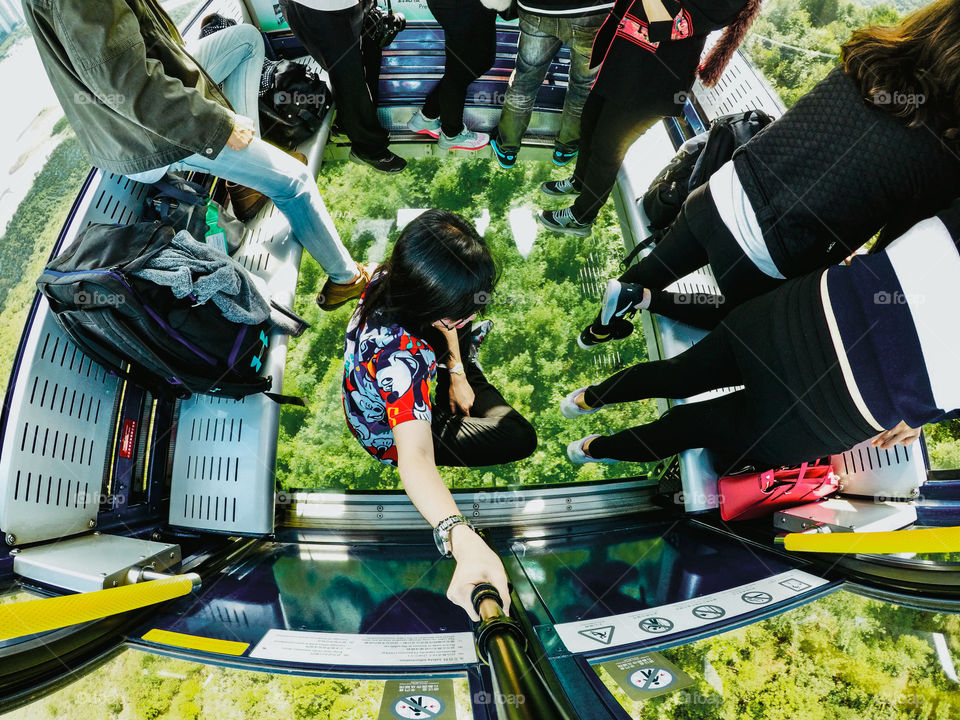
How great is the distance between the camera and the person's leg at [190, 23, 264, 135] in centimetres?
179

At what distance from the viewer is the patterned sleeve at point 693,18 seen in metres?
1.40

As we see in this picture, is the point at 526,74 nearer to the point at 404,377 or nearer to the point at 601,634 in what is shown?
the point at 404,377

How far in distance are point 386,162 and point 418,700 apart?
2290 mm

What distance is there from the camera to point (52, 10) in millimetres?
1022

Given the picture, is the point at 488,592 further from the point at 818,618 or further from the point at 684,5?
the point at 684,5

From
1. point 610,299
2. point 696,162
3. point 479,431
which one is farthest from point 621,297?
point 479,431

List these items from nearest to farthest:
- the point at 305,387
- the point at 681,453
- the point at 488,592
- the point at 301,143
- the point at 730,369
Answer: the point at 488,592 → the point at 730,369 → the point at 681,453 → the point at 305,387 → the point at 301,143

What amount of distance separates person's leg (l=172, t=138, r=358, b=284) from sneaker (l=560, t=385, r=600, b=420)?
1.05 metres

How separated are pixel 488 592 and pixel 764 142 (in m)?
1.22

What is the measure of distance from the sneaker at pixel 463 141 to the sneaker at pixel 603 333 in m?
1.13

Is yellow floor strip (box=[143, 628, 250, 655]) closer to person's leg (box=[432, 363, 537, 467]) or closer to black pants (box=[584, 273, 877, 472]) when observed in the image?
person's leg (box=[432, 363, 537, 467])

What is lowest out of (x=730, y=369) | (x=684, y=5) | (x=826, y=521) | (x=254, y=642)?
(x=254, y=642)

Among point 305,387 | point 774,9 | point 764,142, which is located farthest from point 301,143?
point 774,9

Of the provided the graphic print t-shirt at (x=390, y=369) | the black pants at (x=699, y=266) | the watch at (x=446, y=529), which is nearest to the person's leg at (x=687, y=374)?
the black pants at (x=699, y=266)
